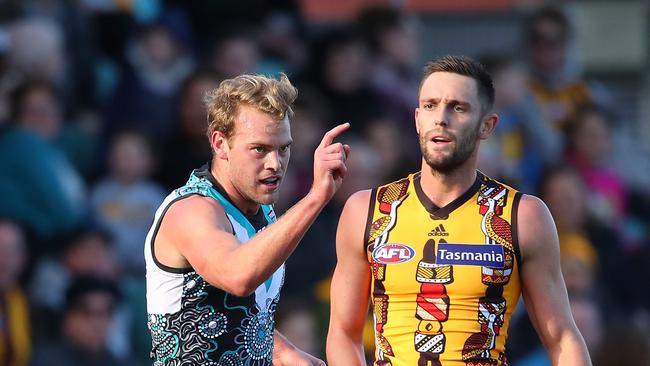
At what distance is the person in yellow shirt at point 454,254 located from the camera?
22.7 ft

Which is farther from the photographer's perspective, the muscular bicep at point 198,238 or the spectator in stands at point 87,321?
the spectator in stands at point 87,321

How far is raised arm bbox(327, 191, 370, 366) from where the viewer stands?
283 inches

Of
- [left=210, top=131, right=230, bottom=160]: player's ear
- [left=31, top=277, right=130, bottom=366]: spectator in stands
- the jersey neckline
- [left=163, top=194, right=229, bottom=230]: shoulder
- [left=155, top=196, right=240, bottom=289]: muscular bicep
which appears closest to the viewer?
[left=155, top=196, right=240, bottom=289]: muscular bicep

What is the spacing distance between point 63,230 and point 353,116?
3409 mm

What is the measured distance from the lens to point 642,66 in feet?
67.5

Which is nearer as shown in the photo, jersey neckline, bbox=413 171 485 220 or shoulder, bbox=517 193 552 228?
shoulder, bbox=517 193 552 228

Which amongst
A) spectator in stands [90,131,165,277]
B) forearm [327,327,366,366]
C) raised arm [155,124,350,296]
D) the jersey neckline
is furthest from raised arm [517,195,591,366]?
spectator in stands [90,131,165,277]

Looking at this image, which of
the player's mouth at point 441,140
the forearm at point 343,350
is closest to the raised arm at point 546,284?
the player's mouth at point 441,140

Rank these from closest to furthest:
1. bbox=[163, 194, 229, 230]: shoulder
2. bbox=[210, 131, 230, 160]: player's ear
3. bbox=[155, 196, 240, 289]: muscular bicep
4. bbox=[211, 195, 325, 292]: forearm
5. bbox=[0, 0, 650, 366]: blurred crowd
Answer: bbox=[211, 195, 325, 292]: forearm, bbox=[155, 196, 240, 289]: muscular bicep, bbox=[163, 194, 229, 230]: shoulder, bbox=[210, 131, 230, 160]: player's ear, bbox=[0, 0, 650, 366]: blurred crowd

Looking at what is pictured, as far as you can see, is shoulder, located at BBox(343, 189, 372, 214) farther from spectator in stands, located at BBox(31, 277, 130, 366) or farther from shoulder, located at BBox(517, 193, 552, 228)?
spectator in stands, located at BBox(31, 277, 130, 366)

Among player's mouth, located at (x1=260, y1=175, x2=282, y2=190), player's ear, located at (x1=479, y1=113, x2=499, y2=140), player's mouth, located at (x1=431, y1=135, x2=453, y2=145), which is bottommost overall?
player's mouth, located at (x1=260, y1=175, x2=282, y2=190)

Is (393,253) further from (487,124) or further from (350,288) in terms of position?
(487,124)

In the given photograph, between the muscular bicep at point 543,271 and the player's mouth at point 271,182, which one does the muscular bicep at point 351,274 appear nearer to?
the player's mouth at point 271,182

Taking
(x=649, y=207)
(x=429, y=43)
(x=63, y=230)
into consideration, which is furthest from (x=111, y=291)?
(x=429, y=43)
